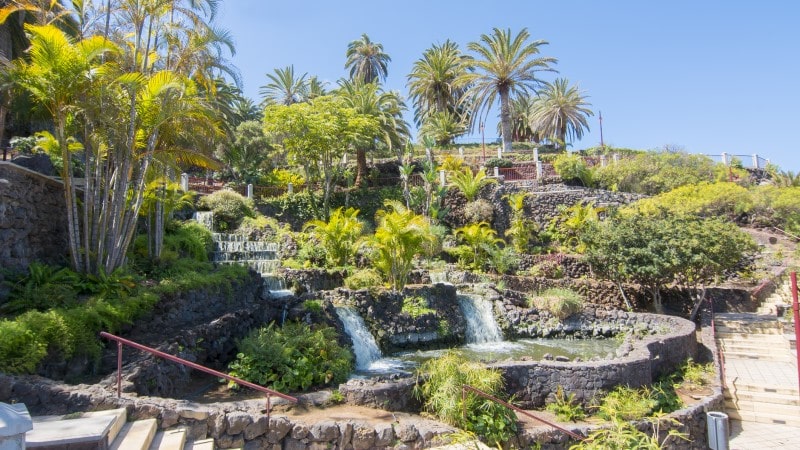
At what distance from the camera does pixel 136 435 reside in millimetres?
5980

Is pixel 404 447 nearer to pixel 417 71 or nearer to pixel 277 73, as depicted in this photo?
pixel 417 71

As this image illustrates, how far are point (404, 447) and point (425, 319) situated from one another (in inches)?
327

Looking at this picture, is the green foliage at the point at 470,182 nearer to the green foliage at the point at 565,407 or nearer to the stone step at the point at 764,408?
the stone step at the point at 764,408

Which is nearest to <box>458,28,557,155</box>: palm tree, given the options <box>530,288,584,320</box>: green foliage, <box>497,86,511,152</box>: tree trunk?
<box>497,86,511,152</box>: tree trunk

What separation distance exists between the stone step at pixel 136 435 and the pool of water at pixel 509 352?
6084 mm

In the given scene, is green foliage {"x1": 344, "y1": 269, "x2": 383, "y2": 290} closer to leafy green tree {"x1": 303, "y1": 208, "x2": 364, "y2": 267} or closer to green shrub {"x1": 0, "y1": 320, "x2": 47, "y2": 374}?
leafy green tree {"x1": 303, "y1": 208, "x2": 364, "y2": 267}

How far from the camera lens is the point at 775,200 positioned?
76.5ft

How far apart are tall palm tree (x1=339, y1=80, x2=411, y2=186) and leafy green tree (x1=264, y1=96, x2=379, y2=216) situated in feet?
4.90

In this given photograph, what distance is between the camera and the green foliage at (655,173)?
2745 centimetres

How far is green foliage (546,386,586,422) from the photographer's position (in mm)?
9562

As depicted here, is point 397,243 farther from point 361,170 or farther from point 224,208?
point 361,170

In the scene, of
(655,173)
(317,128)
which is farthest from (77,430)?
(655,173)

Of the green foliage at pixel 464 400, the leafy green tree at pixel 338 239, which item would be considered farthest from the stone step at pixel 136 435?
the leafy green tree at pixel 338 239

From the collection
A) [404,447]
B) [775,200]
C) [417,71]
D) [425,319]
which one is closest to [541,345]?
[425,319]
